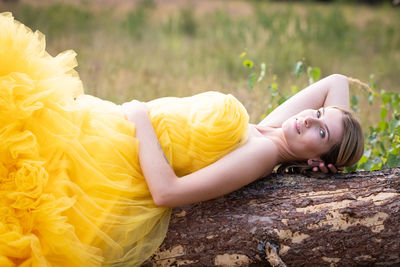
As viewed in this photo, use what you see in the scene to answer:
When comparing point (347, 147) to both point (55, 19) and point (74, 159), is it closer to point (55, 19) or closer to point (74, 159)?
point (74, 159)

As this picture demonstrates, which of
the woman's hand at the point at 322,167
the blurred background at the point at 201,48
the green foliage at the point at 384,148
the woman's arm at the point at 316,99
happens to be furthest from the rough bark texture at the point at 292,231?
the blurred background at the point at 201,48

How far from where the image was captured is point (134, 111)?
2.66m

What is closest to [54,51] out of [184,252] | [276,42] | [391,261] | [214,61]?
[214,61]

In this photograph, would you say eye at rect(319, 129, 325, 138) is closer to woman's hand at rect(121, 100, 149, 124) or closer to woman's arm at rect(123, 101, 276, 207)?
woman's arm at rect(123, 101, 276, 207)

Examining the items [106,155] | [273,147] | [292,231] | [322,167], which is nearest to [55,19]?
[106,155]

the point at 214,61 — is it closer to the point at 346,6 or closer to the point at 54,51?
the point at 54,51

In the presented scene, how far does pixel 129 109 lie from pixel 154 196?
1.78ft

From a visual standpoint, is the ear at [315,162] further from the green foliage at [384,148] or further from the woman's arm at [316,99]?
the green foliage at [384,148]

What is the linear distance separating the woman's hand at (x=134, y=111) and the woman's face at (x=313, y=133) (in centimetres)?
85

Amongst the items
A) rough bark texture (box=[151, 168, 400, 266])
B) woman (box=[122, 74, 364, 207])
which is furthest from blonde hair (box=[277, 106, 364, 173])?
rough bark texture (box=[151, 168, 400, 266])

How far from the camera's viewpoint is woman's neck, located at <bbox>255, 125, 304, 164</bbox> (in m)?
2.81

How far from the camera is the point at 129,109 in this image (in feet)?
8.80

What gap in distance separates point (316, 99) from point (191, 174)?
114 cm

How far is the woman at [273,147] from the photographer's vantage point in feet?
8.11
